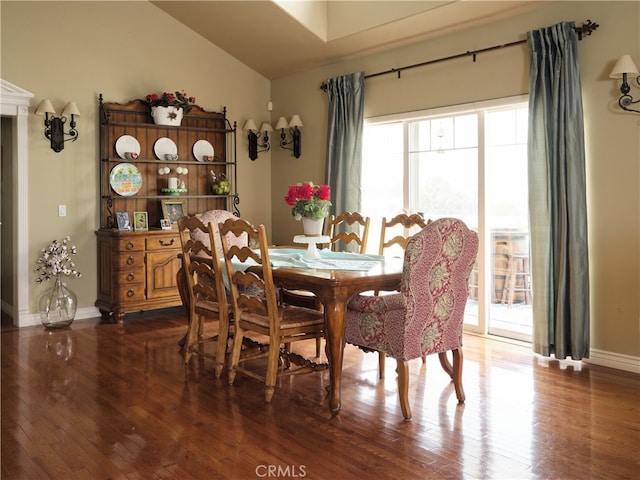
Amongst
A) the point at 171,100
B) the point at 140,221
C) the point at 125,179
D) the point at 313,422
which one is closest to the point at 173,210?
the point at 140,221

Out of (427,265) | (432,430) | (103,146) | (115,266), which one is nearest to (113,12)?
(103,146)

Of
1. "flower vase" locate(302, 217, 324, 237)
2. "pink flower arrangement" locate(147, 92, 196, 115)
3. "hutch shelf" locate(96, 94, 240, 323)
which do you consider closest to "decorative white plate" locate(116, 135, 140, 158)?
"hutch shelf" locate(96, 94, 240, 323)

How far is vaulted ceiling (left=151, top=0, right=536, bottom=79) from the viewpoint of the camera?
4.76m

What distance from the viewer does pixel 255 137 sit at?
22.7ft

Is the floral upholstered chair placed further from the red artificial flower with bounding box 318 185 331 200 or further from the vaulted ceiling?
the vaulted ceiling

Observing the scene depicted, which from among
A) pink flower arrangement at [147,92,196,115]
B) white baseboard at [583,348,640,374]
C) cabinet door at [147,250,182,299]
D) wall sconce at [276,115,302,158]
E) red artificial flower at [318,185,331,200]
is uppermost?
pink flower arrangement at [147,92,196,115]

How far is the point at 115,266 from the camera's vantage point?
18.1 feet

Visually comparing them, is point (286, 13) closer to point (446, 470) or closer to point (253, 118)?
point (253, 118)

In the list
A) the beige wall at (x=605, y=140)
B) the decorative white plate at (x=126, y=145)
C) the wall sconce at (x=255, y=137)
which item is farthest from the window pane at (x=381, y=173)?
the decorative white plate at (x=126, y=145)

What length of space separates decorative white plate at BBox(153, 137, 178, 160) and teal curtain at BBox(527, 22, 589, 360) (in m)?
3.73

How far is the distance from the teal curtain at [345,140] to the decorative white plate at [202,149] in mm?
1430

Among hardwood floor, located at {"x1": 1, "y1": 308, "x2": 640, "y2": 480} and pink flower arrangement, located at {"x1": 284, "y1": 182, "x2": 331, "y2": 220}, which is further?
pink flower arrangement, located at {"x1": 284, "y1": 182, "x2": 331, "y2": 220}

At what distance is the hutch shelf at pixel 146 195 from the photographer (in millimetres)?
5605

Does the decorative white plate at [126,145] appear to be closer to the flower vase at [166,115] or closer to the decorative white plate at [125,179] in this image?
the decorative white plate at [125,179]
